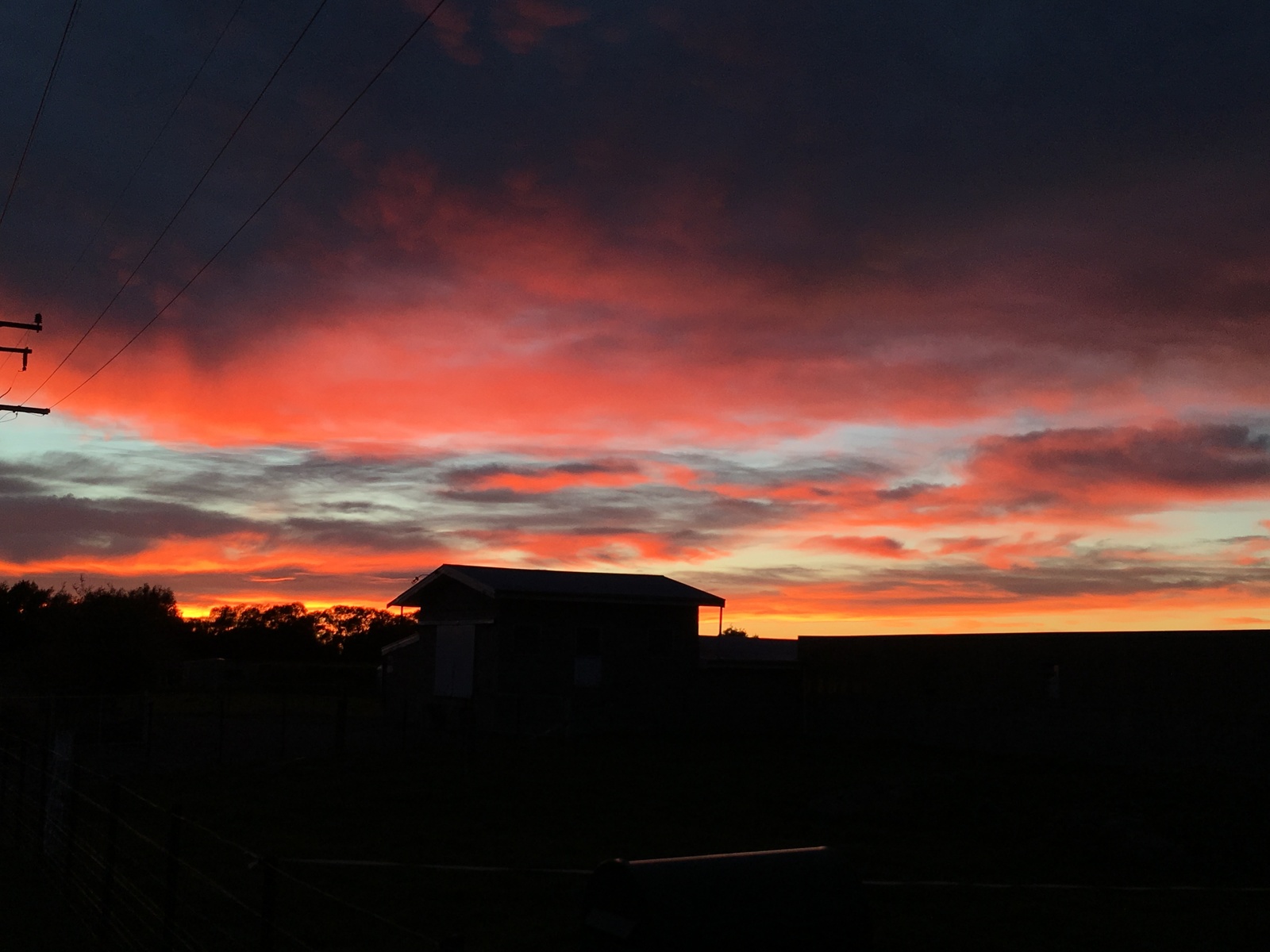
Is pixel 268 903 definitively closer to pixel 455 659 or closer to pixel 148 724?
pixel 148 724

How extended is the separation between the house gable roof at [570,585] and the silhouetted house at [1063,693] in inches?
206

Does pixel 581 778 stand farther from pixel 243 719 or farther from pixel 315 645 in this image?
pixel 315 645

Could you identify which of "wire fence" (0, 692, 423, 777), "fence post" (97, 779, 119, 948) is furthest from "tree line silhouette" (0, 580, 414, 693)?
"fence post" (97, 779, 119, 948)

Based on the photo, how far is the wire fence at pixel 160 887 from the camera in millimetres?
8844

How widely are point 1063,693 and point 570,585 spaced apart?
14405mm

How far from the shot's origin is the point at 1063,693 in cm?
2928

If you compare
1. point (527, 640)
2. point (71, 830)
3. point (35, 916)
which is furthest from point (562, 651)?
point (35, 916)

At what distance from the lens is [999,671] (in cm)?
3138

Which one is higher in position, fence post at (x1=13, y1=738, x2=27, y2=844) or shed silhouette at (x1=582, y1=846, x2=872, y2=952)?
shed silhouette at (x1=582, y1=846, x2=872, y2=952)

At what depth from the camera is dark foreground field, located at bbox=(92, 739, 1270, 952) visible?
1134cm

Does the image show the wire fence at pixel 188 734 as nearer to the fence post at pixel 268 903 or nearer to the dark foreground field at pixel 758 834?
the dark foreground field at pixel 758 834

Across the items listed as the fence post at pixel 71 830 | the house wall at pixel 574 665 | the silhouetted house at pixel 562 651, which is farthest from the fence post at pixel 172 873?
the house wall at pixel 574 665

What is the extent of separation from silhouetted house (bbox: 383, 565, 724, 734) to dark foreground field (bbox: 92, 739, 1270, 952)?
19.0 feet

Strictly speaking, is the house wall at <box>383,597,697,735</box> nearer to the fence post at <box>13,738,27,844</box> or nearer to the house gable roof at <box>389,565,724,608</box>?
the house gable roof at <box>389,565,724,608</box>
